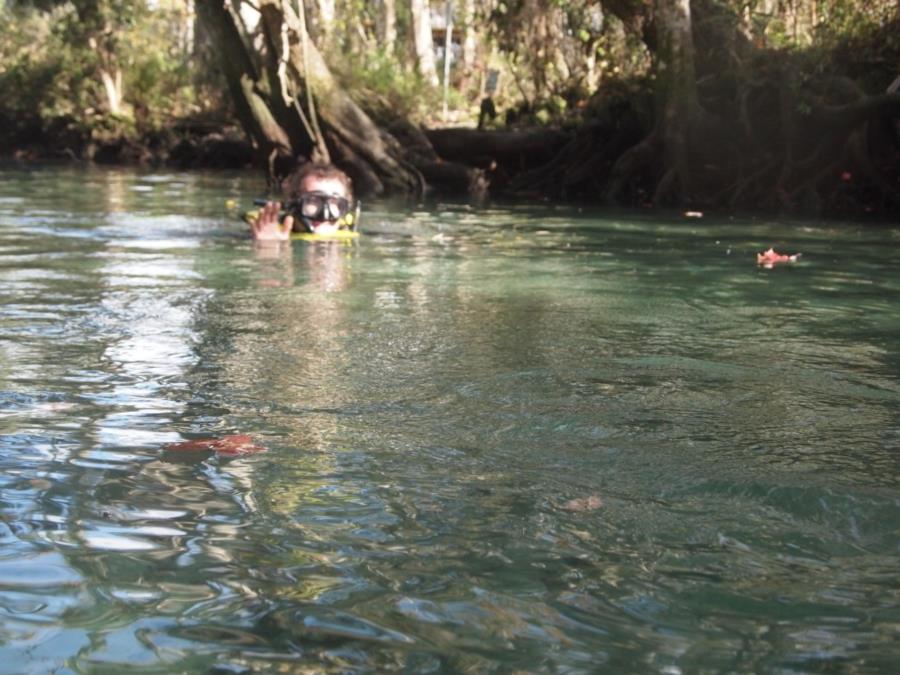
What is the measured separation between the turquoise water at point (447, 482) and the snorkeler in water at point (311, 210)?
3162 millimetres

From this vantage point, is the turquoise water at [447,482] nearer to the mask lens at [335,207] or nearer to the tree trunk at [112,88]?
the mask lens at [335,207]

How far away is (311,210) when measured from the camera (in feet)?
35.2

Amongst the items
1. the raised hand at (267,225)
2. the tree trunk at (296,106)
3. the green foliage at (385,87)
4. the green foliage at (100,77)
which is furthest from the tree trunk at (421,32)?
the raised hand at (267,225)

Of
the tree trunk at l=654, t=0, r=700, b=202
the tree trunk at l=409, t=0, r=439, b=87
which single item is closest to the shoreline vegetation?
the tree trunk at l=654, t=0, r=700, b=202

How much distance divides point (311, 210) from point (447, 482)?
7.78m

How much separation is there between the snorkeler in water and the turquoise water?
3162 mm

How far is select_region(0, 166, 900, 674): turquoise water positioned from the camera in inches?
88.8

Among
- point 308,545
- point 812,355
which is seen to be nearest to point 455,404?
point 308,545

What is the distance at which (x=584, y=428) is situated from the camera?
3787mm

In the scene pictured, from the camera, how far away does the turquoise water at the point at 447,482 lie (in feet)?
7.40

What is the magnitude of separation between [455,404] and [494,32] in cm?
1763

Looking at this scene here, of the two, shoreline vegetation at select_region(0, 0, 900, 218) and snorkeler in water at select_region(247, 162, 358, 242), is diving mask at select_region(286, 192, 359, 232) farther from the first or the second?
shoreline vegetation at select_region(0, 0, 900, 218)

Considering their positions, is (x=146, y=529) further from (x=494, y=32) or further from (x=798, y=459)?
(x=494, y=32)

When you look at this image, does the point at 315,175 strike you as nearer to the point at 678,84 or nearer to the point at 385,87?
the point at 678,84
